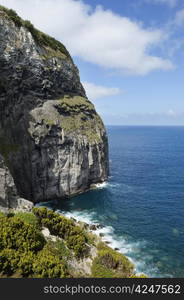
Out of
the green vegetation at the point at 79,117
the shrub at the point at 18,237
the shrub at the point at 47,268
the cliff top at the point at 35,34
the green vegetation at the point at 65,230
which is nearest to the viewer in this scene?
the shrub at the point at 47,268

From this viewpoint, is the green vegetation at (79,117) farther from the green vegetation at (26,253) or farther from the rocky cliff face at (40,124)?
the green vegetation at (26,253)

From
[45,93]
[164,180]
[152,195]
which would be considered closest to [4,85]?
[45,93]

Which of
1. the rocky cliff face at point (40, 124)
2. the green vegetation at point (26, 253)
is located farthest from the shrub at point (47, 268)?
the rocky cliff face at point (40, 124)

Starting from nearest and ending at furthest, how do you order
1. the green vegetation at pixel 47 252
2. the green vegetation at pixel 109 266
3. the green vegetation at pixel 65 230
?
1. the green vegetation at pixel 47 252
2. the green vegetation at pixel 109 266
3. the green vegetation at pixel 65 230

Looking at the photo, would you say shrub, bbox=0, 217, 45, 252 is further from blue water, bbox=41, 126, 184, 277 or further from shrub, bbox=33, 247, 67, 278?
blue water, bbox=41, 126, 184, 277

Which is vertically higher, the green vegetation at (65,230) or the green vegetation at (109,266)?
the green vegetation at (65,230)

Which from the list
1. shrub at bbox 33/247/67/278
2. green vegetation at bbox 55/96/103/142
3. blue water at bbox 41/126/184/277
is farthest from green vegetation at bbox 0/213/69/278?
green vegetation at bbox 55/96/103/142

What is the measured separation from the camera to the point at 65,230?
3091cm

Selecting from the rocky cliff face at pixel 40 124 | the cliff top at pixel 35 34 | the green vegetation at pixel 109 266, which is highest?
the cliff top at pixel 35 34

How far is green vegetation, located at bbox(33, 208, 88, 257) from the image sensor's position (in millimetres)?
27750

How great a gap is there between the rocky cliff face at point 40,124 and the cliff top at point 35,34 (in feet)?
1.20

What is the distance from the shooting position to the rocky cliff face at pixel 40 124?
6343 centimetres

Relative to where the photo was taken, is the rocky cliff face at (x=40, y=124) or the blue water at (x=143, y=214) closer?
the blue water at (x=143, y=214)

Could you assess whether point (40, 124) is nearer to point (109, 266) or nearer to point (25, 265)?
point (109, 266)
